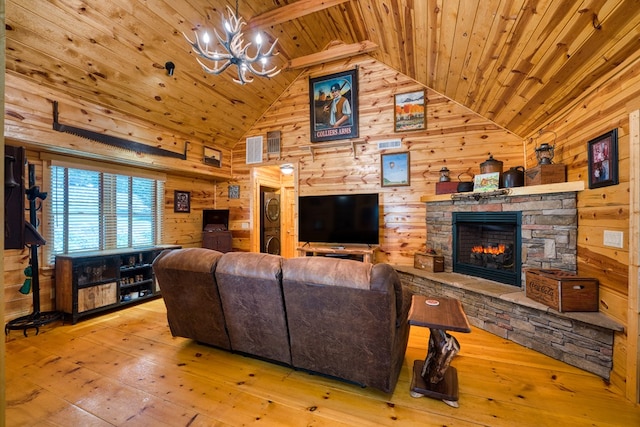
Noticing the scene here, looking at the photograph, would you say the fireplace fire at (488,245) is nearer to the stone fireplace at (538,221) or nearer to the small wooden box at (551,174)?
the stone fireplace at (538,221)

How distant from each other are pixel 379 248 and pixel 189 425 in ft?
11.7

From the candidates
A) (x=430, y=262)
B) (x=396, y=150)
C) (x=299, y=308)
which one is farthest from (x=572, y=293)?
(x=396, y=150)

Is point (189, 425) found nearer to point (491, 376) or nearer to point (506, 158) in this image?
point (491, 376)

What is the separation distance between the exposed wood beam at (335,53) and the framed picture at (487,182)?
2.47 meters

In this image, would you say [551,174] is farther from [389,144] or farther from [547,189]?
[389,144]

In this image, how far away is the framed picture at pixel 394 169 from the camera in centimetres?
442

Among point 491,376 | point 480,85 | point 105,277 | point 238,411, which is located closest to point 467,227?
point 480,85

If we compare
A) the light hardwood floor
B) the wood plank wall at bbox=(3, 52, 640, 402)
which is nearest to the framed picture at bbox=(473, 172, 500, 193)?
the wood plank wall at bbox=(3, 52, 640, 402)

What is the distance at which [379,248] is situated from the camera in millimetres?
4605

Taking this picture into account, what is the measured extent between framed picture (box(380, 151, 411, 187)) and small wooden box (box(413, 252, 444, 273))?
4.02 ft

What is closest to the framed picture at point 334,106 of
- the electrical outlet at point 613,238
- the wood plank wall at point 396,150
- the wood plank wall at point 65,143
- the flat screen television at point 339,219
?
the wood plank wall at point 396,150

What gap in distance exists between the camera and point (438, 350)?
1.92 m

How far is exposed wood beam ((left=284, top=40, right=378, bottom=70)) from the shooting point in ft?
13.5

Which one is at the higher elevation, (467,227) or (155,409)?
(467,227)
